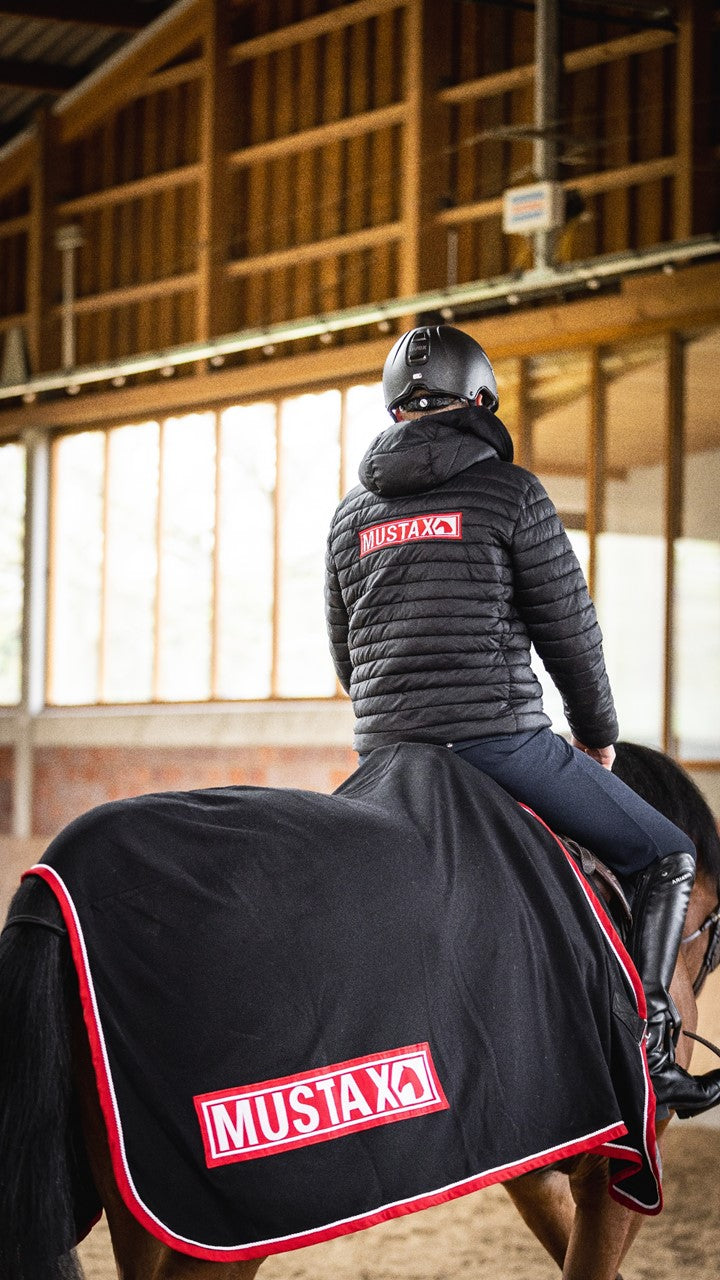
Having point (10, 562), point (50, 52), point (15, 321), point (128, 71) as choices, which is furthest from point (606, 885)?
point (50, 52)

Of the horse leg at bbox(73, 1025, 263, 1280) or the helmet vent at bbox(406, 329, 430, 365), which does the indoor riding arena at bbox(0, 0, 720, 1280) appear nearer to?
the horse leg at bbox(73, 1025, 263, 1280)

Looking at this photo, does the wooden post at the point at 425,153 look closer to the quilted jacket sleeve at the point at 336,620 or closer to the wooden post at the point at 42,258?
the wooden post at the point at 42,258

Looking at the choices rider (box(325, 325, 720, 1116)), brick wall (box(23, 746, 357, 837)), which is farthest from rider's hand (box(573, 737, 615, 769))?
brick wall (box(23, 746, 357, 837))

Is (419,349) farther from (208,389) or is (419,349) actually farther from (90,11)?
(90,11)

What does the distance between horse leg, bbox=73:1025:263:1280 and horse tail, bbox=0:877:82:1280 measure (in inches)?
1.1

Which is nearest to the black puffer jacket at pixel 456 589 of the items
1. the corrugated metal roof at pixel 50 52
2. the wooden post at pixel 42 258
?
the corrugated metal roof at pixel 50 52

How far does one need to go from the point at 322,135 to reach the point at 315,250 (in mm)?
639

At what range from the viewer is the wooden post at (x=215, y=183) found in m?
8.94

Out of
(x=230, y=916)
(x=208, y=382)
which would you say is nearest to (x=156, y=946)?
(x=230, y=916)

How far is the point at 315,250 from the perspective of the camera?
27.9ft

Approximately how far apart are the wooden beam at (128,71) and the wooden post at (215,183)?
0.30 m

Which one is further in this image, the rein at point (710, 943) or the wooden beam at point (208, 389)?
the wooden beam at point (208, 389)

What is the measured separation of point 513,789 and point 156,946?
0.69m

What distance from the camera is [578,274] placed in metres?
6.87
